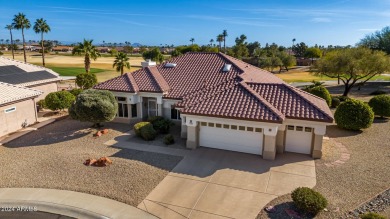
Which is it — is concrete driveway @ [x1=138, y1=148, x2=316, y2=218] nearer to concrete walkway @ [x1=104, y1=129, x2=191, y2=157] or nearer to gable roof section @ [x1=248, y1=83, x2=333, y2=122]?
concrete walkway @ [x1=104, y1=129, x2=191, y2=157]

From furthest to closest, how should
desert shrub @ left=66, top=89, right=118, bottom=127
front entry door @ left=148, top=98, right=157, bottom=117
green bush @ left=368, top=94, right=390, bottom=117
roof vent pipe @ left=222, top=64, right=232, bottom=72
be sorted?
roof vent pipe @ left=222, top=64, right=232, bottom=72 → green bush @ left=368, top=94, right=390, bottom=117 → front entry door @ left=148, top=98, right=157, bottom=117 → desert shrub @ left=66, top=89, right=118, bottom=127

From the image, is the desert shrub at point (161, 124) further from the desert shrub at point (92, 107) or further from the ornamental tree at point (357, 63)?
the ornamental tree at point (357, 63)

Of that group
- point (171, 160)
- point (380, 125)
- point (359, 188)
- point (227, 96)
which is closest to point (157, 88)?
point (227, 96)

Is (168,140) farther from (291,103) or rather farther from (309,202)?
(309,202)

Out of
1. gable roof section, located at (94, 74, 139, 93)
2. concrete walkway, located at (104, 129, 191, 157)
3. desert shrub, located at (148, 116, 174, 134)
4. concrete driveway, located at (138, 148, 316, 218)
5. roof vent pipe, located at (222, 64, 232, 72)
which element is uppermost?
roof vent pipe, located at (222, 64, 232, 72)

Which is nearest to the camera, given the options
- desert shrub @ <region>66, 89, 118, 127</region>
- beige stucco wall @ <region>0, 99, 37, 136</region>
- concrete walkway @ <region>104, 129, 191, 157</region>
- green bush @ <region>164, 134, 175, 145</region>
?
concrete walkway @ <region>104, 129, 191, 157</region>

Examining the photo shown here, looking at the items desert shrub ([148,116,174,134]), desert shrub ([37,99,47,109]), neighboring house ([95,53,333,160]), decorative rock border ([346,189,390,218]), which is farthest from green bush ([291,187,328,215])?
desert shrub ([37,99,47,109])

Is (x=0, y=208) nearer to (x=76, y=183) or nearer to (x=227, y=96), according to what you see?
(x=76, y=183)

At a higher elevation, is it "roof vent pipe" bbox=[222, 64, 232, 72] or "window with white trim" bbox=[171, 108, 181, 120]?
"roof vent pipe" bbox=[222, 64, 232, 72]
